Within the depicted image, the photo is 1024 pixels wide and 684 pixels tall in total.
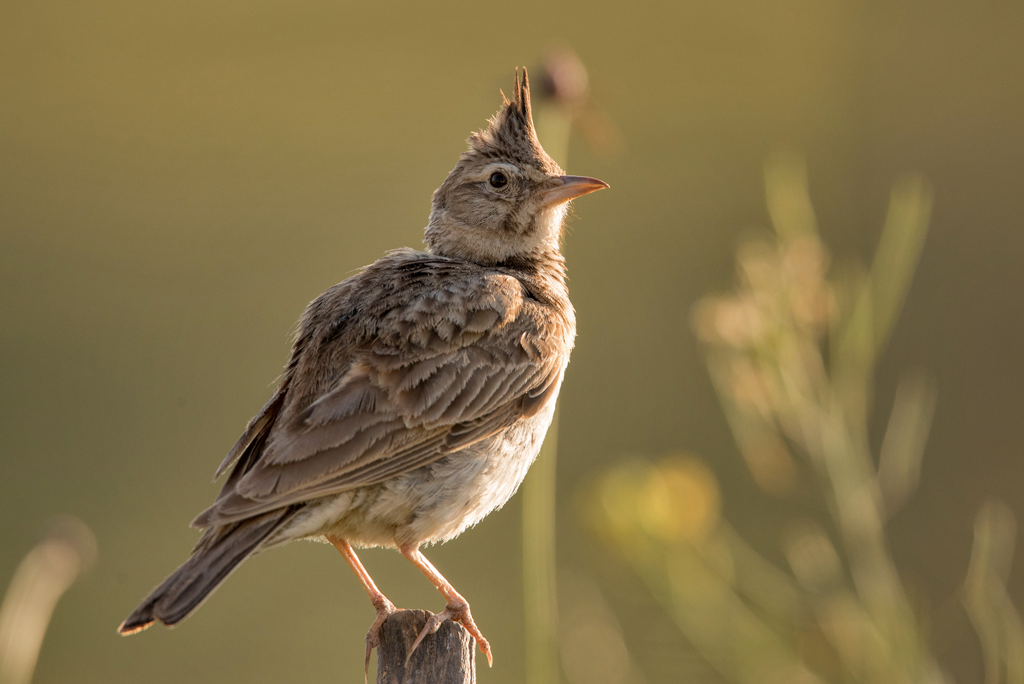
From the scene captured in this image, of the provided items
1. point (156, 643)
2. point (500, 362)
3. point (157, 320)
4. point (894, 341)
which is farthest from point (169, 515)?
point (500, 362)

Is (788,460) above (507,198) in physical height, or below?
below

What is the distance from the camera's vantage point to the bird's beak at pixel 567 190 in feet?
17.5

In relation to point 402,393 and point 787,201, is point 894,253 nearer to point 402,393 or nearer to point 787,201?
point 787,201

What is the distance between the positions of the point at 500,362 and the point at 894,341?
1012 cm

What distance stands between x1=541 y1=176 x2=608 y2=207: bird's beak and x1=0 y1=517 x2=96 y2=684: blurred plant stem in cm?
250

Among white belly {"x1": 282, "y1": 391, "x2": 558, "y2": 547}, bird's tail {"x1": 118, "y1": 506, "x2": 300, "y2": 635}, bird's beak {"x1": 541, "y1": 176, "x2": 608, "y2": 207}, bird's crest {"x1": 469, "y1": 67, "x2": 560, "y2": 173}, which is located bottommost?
white belly {"x1": 282, "y1": 391, "x2": 558, "y2": 547}

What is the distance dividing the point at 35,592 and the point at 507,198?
9.10 feet

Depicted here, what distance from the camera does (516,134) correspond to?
18.6 ft

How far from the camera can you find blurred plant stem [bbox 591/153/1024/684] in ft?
14.1

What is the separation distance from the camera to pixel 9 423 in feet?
43.2

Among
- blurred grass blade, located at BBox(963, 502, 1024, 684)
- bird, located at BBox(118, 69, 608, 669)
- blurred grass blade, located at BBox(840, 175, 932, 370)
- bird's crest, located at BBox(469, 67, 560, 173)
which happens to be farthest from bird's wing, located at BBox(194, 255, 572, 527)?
blurred grass blade, located at BBox(963, 502, 1024, 684)

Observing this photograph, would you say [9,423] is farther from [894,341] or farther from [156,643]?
[894,341]

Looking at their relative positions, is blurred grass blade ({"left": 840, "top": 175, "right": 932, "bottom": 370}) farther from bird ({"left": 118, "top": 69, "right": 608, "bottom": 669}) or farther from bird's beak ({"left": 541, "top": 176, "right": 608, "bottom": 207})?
bird's beak ({"left": 541, "top": 176, "right": 608, "bottom": 207})

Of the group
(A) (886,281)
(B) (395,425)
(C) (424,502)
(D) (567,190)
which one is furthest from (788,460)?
(B) (395,425)
